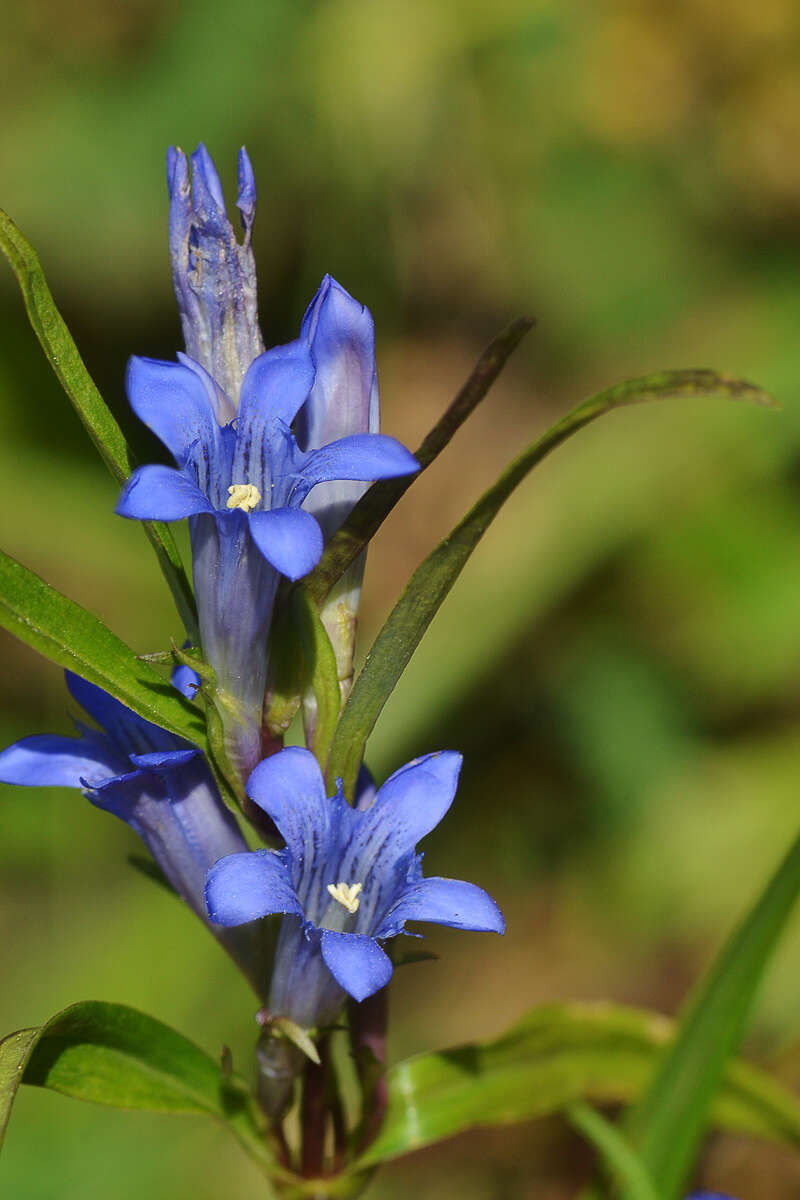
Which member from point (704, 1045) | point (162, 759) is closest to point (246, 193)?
point (162, 759)

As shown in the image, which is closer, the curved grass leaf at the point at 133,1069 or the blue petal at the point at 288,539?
the blue petal at the point at 288,539

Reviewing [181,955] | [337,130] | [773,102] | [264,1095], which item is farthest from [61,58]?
[264,1095]

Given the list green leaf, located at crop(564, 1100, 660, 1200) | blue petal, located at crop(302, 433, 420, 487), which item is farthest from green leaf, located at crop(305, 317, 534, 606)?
green leaf, located at crop(564, 1100, 660, 1200)

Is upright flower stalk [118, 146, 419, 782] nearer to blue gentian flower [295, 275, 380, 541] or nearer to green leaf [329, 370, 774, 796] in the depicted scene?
blue gentian flower [295, 275, 380, 541]

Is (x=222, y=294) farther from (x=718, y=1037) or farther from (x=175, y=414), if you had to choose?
(x=718, y=1037)

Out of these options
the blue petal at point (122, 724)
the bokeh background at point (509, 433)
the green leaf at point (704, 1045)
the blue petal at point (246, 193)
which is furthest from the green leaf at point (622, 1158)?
the bokeh background at point (509, 433)

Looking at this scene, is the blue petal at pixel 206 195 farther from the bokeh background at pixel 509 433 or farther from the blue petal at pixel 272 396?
the bokeh background at pixel 509 433
